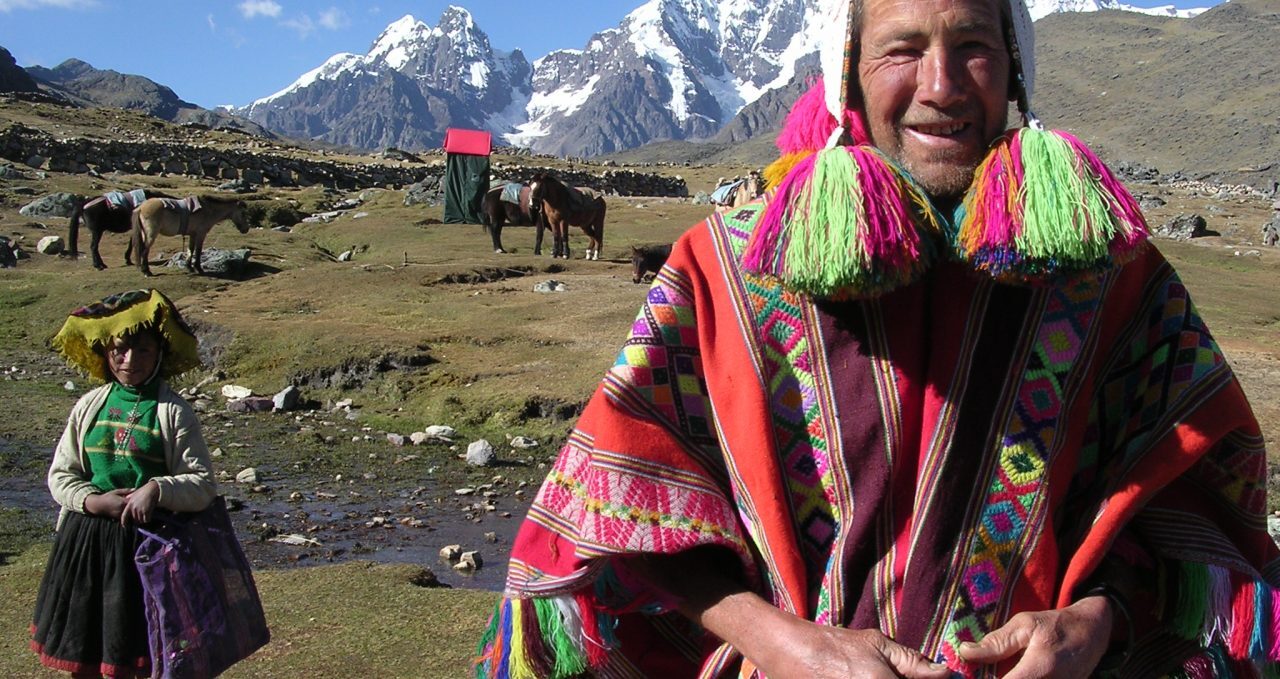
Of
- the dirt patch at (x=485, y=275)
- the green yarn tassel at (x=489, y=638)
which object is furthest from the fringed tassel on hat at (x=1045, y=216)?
the dirt patch at (x=485, y=275)

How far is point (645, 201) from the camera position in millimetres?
33125

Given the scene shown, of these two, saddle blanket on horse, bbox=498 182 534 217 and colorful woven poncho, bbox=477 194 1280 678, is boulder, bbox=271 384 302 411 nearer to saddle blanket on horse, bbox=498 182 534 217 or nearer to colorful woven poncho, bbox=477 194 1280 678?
colorful woven poncho, bbox=477 194 1280 678

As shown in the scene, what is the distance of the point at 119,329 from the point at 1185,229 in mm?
27033

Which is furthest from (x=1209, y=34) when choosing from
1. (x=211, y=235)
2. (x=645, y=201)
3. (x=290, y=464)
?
(x=290, y=464)

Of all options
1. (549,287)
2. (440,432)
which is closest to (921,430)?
(440,432)

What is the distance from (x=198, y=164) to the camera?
1340 inches

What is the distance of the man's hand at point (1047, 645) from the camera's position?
4.74 ft

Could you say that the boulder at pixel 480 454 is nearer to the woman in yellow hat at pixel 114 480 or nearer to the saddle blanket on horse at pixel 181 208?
the woman in yellow hat at pixel 114 480

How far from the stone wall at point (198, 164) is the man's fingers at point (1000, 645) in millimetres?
31178

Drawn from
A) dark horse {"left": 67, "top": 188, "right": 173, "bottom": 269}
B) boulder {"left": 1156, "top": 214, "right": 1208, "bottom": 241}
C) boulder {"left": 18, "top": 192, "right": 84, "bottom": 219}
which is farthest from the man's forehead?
boulder {"left": 1156, "top": 214, "right": 1208, "bottom": 241}

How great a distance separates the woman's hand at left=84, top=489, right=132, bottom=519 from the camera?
3580 mm

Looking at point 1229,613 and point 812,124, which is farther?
point 812,124

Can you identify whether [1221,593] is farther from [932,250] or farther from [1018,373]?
[932,250]

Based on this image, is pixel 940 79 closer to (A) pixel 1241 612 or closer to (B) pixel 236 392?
(A) pixel 1241 612
